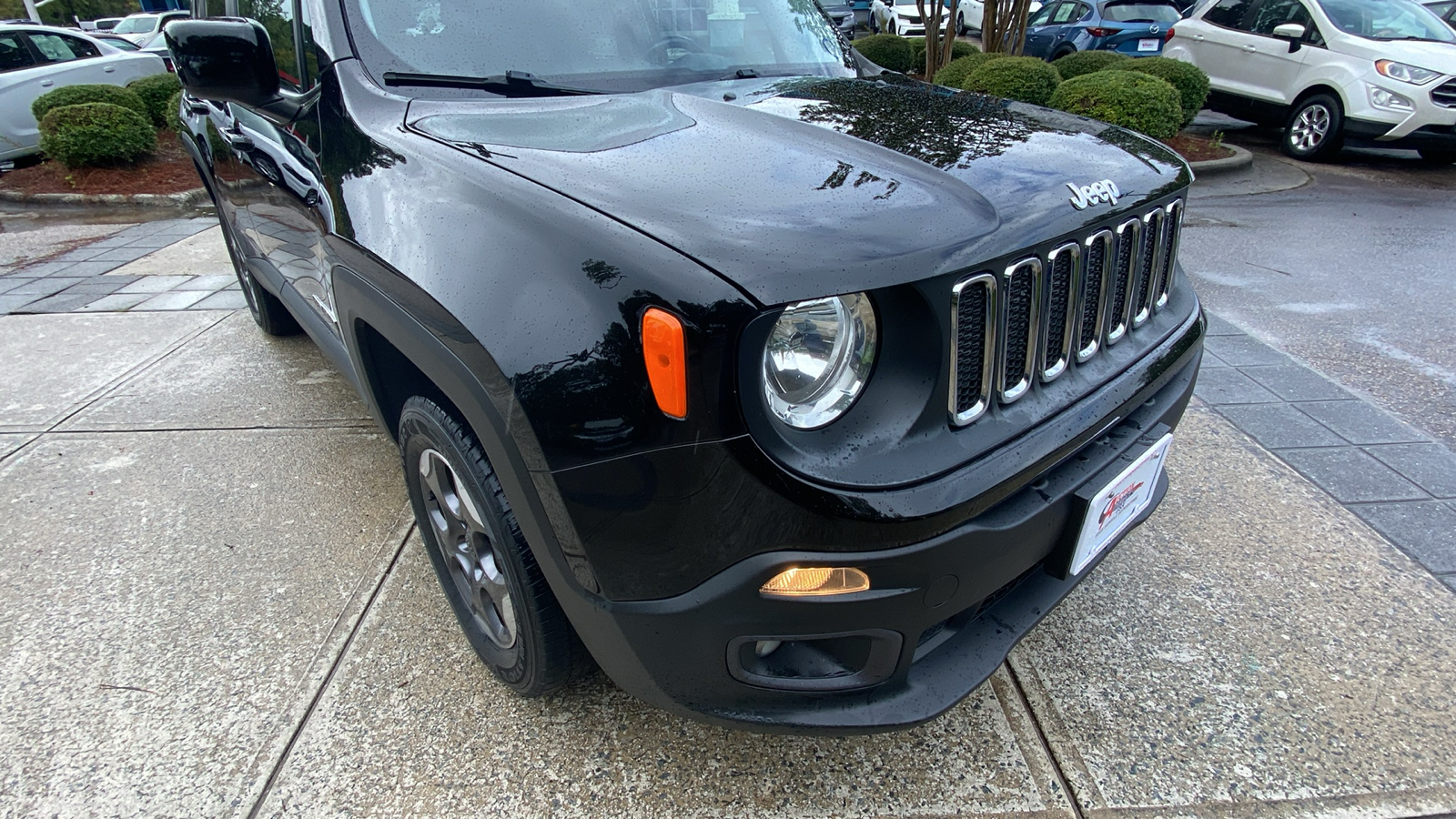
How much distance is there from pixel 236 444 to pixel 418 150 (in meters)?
2.04

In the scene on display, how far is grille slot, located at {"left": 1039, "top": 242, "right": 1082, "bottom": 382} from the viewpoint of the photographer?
5.04 feet

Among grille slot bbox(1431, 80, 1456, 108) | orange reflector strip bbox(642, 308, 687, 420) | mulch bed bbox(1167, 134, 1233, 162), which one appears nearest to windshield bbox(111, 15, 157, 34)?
mulch bed bbox(1167, 134, 1233, 162)

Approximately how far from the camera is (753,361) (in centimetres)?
122

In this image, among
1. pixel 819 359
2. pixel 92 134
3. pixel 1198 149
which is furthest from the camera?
pixel 1198 149

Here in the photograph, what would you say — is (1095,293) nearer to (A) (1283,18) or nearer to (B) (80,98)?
(A) (1283,18)

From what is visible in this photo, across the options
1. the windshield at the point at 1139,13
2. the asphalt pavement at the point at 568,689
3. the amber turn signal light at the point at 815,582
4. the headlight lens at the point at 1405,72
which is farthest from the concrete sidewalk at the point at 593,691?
the windshield at the point at 1139,13

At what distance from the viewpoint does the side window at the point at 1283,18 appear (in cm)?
831

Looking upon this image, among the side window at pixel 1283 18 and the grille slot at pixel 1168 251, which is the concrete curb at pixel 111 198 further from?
the side window at pixel 1283 18

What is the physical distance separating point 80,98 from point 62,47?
2.37 meters

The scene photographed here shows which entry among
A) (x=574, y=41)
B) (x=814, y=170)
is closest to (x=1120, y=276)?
(x=814, y=170)

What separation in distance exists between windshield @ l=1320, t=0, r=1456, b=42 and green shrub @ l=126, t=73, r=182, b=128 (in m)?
12.3

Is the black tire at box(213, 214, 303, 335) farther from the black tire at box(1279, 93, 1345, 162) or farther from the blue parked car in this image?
the blue parked car

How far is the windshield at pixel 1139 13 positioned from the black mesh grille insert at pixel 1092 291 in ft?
47.1

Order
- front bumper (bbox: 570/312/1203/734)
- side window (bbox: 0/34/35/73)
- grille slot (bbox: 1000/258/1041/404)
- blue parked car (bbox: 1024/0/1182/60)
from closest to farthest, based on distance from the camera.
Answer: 1. front bumper (bbox: 570/312/1203/734)
2. grille slot (bbox: 1000/258/1041/404)
3. side window (bbox: 0/34/35/73)
4. blue parked car (bbox: 1024/0/1182/60)
